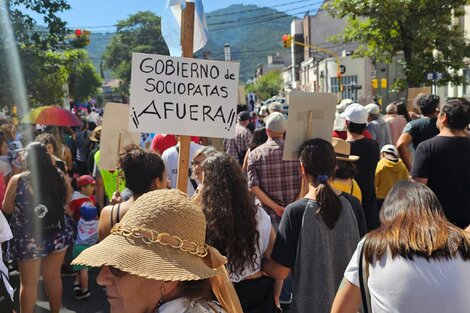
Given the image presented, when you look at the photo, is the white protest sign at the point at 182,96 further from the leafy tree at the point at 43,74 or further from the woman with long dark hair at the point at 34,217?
the leafy tree at the point at 43,74

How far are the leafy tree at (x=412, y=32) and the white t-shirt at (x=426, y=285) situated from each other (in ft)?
50.7

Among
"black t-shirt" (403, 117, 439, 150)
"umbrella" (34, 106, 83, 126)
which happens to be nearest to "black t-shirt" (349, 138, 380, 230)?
"black t-shirt" (403, 117, 439, 150)

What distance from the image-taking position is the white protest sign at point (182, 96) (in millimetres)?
3004

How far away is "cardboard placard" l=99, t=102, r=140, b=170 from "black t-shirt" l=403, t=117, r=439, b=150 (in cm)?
324

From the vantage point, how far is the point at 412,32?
16297 millimetres

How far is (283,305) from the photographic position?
436 cm

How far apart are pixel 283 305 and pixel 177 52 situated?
8.28ft

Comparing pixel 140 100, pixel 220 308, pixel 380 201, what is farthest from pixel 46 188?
pixel 380 201

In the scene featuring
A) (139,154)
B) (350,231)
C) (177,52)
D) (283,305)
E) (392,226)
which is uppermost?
(177,52)

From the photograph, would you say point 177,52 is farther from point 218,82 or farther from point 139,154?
point 139,154

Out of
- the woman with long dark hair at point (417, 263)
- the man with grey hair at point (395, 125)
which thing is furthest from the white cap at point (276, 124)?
the man with grey hair at point (395, 125)

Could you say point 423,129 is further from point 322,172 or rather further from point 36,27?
point 36,27

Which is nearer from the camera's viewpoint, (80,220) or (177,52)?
(177,52)

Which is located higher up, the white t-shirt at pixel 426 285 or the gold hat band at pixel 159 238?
the gold hat band at pixel 159 238
